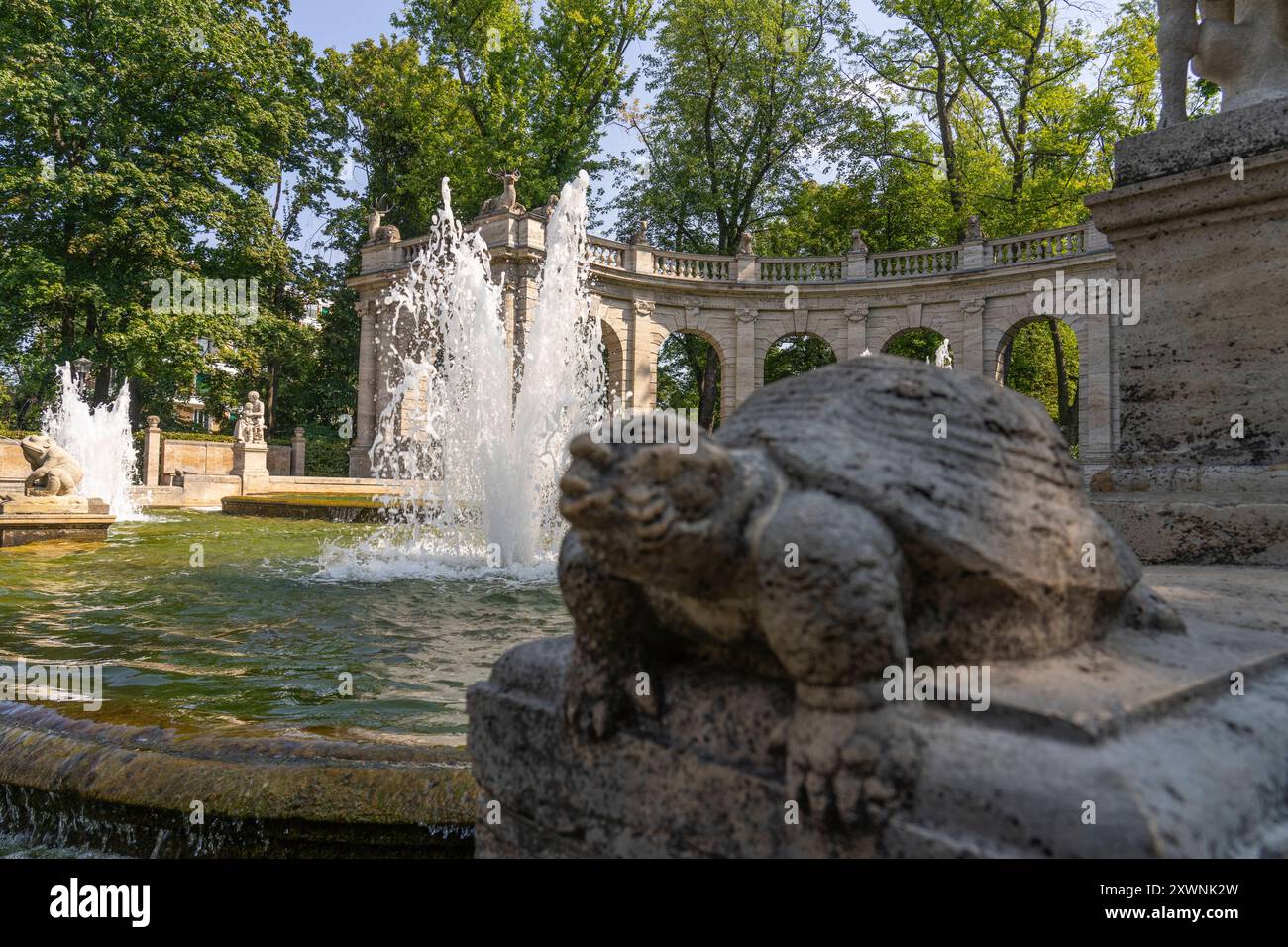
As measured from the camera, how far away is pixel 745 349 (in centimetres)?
2530

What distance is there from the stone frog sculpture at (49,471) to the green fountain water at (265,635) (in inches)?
108

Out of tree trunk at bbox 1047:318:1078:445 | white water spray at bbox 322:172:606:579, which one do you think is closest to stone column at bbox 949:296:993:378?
tree trunk at bbox 1047:318:1078:445

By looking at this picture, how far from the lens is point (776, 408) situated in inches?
70.7

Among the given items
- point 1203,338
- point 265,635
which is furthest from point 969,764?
point 265,635

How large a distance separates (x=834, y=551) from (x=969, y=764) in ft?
1.28

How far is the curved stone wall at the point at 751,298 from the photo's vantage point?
2248cm

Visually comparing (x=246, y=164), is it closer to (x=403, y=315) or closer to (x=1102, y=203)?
(x=403, y=315)

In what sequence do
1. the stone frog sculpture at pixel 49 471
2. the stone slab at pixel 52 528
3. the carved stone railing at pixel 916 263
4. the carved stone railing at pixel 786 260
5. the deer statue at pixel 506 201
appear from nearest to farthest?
the stone slab at pixel 52 528 < the stone frog sculpture at pixel 49 471 < the deer statue at pixel 506 201 < the carved stone railing at pixel 786 260 < the carved stone railing at pixel 916 263

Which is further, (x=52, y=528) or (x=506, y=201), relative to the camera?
(x=506, y=201)

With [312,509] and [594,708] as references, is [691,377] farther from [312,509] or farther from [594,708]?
[594,708]

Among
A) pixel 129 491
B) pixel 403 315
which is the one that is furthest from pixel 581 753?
pixel 403 315

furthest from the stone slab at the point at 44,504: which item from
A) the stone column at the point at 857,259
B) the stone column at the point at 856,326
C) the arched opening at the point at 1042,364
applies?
the arched opening at the point at 1042,364

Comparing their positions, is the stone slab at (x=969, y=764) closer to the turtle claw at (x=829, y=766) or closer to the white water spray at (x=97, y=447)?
the turtle claw at (x=829, y=766)
